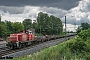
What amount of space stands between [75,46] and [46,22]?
114 meters

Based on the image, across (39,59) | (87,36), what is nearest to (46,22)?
(87,36)

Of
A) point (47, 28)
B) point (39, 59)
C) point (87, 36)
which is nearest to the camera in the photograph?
point (39, 59)

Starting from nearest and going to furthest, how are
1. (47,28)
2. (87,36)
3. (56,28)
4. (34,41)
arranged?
(87,36), (34,41), (47,28), (56,28)

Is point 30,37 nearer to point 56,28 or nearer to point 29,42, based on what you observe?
point 29,42

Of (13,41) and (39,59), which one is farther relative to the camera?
(13,41)

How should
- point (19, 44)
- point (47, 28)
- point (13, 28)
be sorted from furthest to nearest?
1. point (47, 28)
2. point (13, 28)
3. point (19, 44)

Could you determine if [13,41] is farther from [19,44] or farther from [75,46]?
[75,46]

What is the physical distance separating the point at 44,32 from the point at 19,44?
8553 cm

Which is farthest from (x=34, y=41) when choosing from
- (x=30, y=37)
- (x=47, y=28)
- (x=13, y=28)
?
(x=47, y=28)

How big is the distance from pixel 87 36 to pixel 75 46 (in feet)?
19.6

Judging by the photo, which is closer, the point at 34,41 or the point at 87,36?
the point at 87,36

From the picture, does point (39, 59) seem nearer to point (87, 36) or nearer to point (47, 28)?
point (87, 36)

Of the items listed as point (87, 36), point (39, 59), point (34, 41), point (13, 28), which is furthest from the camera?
point (13, 28)

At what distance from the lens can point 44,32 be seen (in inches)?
5162
